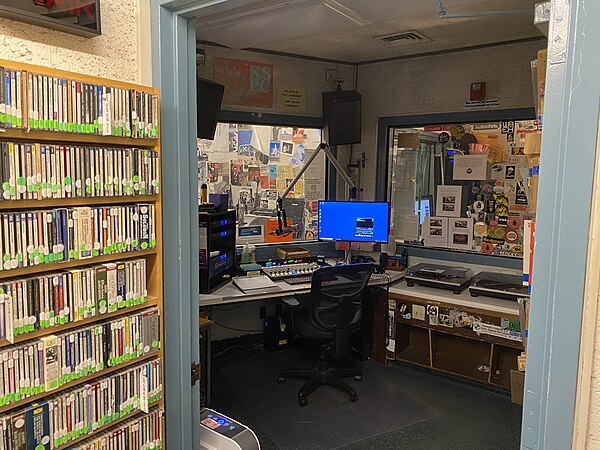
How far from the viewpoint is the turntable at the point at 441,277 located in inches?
146

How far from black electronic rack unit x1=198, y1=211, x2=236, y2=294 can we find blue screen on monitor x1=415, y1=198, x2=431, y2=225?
1671mm

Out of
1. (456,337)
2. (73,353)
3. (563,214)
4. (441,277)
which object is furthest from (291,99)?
(563,214)

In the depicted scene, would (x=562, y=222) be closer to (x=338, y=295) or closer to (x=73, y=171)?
(x=73, y=171)

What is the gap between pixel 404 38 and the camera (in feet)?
12.0

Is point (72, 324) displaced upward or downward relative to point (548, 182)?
downward

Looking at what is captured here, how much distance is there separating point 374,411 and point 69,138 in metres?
2.68

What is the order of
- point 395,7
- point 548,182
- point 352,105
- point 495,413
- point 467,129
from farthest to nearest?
point 352,105 → point 467,129 → point 495,413 → point 395,7 → point 548,182

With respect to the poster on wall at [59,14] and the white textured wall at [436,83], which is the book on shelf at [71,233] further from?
the white textured wall at [436,83]

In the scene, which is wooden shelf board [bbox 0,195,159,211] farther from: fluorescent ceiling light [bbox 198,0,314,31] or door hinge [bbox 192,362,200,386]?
fluorescent ceiling light [bbox 198,0,314,31]

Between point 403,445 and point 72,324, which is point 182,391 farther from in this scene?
point 403,445

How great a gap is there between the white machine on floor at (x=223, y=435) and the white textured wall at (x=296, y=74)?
8.79ft

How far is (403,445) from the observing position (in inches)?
112

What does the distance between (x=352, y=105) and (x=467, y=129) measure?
997 millimetres

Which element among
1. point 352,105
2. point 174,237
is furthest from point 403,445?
point 352,105
